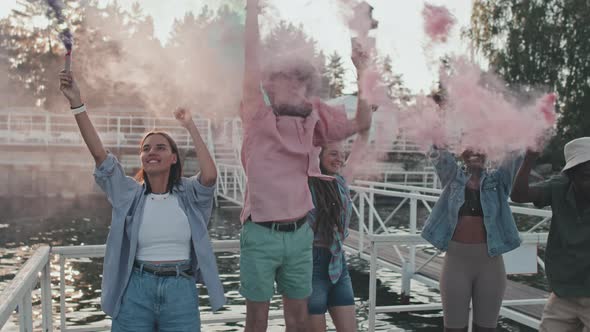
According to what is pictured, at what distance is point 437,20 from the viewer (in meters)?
3.71

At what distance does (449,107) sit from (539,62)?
75.8 ft

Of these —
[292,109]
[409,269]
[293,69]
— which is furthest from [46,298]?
[409,269]

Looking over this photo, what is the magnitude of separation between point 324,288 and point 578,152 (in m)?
1.61

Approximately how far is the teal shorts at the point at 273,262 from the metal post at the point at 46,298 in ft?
4.13

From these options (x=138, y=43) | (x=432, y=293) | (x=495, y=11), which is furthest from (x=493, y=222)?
(x=495, y=11)

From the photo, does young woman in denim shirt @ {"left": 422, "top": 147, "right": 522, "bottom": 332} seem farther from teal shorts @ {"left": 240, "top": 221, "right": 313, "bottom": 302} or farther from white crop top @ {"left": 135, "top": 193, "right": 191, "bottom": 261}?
white crop top @ {"left": 135, "top": 193, "right": 191, "bottom": 261}

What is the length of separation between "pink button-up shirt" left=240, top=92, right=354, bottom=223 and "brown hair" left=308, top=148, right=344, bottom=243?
511mm

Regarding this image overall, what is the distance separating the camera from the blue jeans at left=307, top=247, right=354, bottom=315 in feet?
10.7

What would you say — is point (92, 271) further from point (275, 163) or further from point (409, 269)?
point (275, 163)

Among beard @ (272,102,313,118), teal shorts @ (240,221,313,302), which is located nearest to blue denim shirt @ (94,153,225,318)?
teal shorts @ (240,221,313,302)

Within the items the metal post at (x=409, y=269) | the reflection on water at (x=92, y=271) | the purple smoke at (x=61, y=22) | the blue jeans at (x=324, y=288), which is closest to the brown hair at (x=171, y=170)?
the purple smoke at (x=61, y=22)

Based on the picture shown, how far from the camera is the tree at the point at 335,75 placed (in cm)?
292

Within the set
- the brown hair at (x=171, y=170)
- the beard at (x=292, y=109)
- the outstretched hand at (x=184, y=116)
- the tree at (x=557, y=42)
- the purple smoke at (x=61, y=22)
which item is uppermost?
the tree at (x=557, y=42)

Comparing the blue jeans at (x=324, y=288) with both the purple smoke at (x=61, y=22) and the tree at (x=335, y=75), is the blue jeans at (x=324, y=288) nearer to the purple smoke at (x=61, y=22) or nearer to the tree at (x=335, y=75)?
the tree at (x=335, y=75)
